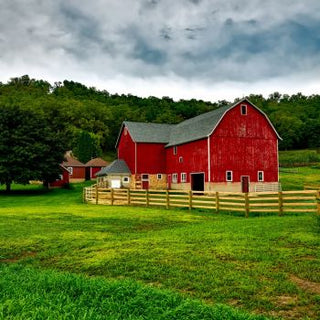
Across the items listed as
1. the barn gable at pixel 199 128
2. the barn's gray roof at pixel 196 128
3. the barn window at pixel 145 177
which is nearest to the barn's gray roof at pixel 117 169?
the barn window at pixel 145 177

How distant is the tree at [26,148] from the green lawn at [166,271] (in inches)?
998

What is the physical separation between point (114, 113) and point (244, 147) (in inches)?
2480

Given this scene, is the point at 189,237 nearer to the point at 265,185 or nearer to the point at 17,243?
the point at 17,243

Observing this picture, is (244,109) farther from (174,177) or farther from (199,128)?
(174,177)

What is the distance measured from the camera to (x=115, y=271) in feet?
24.2

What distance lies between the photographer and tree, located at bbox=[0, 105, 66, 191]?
3725 cm

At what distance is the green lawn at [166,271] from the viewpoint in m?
4.97

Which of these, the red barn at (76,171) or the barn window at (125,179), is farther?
the red barn at (76,171)

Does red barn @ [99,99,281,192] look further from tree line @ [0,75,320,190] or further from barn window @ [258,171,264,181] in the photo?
tree line @ [0,75,320,190]

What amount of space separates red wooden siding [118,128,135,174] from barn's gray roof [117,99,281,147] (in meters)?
1.17

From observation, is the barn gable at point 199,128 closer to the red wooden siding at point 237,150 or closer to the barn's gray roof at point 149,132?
the red wooden siding at point 237,150

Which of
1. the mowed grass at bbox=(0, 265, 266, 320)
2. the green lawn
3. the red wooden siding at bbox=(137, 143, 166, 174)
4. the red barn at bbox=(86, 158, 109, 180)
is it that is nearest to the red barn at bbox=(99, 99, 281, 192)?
the red wooden siding at bbox=(137, 143, 166, 174)

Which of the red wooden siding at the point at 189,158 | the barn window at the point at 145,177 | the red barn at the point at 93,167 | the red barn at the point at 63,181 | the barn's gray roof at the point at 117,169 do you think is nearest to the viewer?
the red wooden siding at the point at 189,158

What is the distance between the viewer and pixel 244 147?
1385 inches
